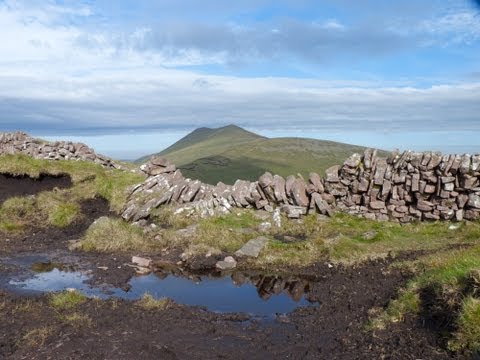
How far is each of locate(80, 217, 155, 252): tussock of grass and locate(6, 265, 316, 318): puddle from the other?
107 inches

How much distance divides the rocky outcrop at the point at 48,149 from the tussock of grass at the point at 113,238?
13.0 metres

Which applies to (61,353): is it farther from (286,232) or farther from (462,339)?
(286,232)

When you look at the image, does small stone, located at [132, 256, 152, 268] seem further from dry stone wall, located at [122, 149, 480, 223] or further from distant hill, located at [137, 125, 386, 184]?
distant hill, located at [137, 125, 386, 184]

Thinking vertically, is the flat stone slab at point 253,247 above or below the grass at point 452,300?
below

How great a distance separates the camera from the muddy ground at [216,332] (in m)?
10.6

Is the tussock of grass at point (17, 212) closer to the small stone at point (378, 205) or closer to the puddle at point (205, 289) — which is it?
the puddle at point (205, 289)

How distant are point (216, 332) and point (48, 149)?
25388 millimetres

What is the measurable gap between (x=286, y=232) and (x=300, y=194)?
2944mm

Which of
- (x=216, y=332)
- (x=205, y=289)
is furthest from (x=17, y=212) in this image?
(x=216, y=332)

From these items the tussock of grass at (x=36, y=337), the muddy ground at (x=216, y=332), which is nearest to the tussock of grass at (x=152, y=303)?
the muddy ground at (x=216, y=332)

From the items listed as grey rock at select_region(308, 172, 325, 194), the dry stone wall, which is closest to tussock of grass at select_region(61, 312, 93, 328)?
the dry stone wall

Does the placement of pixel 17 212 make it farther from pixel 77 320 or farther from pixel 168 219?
pixel 77 320

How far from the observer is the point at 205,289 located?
16.2 metres

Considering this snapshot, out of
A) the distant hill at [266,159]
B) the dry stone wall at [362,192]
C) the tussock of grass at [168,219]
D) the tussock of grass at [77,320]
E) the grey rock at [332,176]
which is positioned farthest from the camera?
the distant hill at [266,159]
